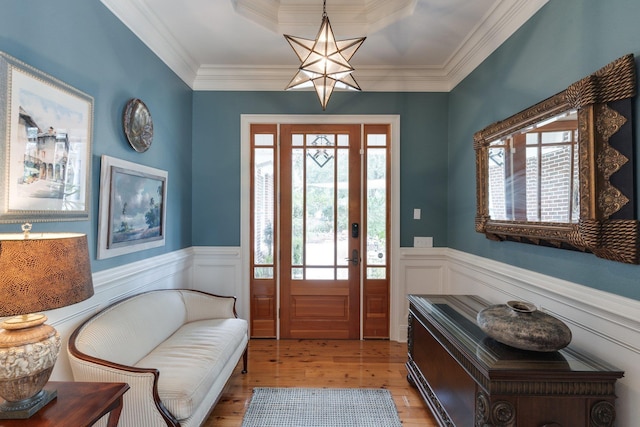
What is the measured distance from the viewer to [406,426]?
205cm

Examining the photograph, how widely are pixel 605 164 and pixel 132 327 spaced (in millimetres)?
2725

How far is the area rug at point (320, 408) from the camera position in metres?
2.07

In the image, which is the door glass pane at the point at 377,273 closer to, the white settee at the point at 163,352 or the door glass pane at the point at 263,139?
the white settee at the point at 163,352

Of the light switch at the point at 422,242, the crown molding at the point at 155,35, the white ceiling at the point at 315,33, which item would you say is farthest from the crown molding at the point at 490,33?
the crown molding at the point at 155,35

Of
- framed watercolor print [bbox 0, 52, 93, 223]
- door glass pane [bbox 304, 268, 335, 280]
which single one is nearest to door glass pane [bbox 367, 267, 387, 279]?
door glass pane [bbox 304, 268, 335, 280]

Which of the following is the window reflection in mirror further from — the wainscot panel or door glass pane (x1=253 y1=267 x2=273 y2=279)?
the wainscot panel

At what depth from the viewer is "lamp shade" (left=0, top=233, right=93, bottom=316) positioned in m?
0.99

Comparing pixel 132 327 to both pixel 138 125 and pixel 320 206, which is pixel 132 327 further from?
pixel 320 206

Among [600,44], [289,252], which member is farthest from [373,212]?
[600,44]

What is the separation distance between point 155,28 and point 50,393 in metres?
2.53

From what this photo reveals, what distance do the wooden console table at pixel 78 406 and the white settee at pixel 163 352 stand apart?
205 mm

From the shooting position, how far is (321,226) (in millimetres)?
3334

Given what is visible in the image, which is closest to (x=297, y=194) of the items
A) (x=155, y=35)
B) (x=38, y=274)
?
(x=155, y=35)

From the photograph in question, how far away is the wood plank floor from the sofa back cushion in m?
0.69
